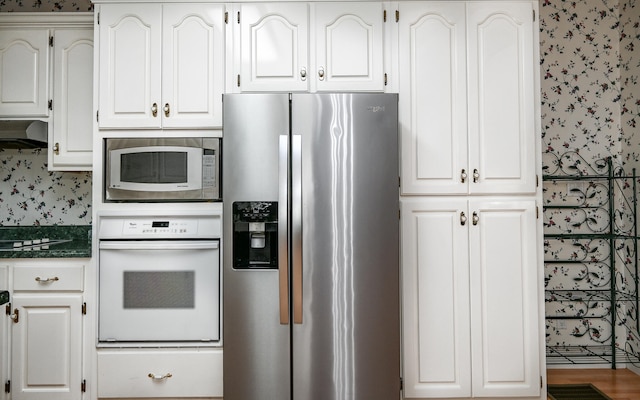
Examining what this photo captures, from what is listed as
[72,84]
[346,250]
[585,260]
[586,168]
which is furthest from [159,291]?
[586,168]

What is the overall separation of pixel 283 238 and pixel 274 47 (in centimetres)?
104

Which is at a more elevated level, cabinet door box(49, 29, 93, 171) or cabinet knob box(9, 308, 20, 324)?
cabinet door box(49, 29, 93, 171)

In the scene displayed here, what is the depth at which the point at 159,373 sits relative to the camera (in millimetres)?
2270

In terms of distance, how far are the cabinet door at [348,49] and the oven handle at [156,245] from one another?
1030 mm

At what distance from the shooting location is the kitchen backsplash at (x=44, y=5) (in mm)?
3021

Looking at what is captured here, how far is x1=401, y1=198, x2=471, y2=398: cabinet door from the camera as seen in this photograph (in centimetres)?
230

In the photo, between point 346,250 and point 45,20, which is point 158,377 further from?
point 45,20

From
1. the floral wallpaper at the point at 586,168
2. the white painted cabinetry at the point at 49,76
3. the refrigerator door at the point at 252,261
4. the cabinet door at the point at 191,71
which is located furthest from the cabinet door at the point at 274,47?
the floral wallpaper at the point at 586,168

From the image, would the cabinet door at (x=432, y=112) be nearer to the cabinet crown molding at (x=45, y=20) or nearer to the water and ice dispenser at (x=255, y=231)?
the water and ice dispenser at (x=255, y=231)

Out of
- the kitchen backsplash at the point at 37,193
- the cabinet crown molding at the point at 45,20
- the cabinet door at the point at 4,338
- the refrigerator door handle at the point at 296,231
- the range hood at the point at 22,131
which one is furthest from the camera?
the kitchen backsplash at the point at 37,193

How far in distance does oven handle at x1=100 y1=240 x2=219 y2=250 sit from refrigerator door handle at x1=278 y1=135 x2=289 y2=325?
1.42 ft

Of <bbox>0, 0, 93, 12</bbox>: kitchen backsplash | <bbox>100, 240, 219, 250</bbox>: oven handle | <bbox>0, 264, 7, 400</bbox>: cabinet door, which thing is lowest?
<bbox>0, 264, 7, 400</bbox>: cabinet door

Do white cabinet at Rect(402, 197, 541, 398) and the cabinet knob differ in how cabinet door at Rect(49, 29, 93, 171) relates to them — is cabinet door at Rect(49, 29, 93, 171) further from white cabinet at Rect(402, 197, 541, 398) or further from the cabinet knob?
white cabinet at Rect(402, 197, 541, 398)

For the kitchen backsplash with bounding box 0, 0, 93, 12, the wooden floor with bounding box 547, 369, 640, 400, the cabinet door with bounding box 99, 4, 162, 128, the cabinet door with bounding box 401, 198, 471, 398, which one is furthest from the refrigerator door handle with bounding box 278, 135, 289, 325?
the kitchen backsplash with bounding box 0, 0, 93, 12
